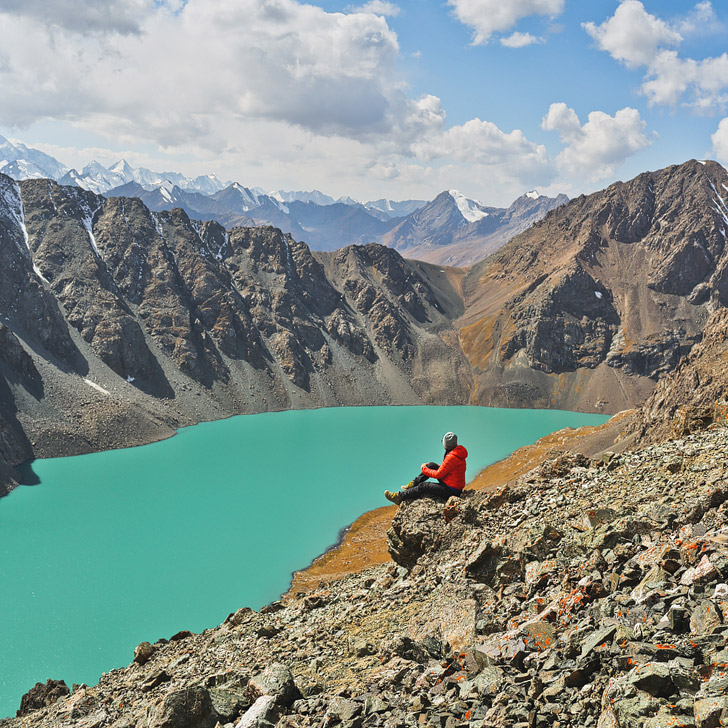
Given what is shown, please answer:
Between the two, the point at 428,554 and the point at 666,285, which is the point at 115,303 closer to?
the point at 428,554

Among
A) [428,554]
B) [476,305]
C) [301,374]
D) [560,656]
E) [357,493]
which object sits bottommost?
[560,656]

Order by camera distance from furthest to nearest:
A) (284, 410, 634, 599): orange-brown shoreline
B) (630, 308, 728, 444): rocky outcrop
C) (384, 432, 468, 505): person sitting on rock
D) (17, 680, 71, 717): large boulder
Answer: (630, 308, 728, 444): rocky outcrop, (284, 410, 634, 599): orange-brown shoreline, (17, 680, 71, 717): large boulder, (384, 432, 468, 505): person sitting on rock

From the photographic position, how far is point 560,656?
8.02 m

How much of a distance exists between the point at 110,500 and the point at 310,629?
60.6 metres

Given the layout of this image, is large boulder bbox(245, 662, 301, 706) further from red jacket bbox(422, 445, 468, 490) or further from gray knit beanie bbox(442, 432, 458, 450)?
gray knit beanie bbox(442, 432, 458, 450)

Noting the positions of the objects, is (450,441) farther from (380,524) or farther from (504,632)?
(380,524)

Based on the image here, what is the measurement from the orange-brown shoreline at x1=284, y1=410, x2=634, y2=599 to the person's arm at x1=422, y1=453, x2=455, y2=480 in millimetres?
16294

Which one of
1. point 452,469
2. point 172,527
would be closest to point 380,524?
point 172,527

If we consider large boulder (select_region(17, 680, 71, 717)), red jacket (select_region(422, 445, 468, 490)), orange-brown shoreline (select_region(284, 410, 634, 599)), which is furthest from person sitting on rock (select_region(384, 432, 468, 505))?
large boulder (select_region(17, 680, 71, 717))

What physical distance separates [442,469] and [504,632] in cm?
787

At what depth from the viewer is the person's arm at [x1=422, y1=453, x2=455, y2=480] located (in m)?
18.0

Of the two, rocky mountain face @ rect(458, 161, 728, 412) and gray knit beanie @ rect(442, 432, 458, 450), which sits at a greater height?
rocky mountain face @ rect(458, 161, 728, 412)

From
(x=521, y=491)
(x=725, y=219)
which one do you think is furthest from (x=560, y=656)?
(x=725, y=219)

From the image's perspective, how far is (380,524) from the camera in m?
59.9
